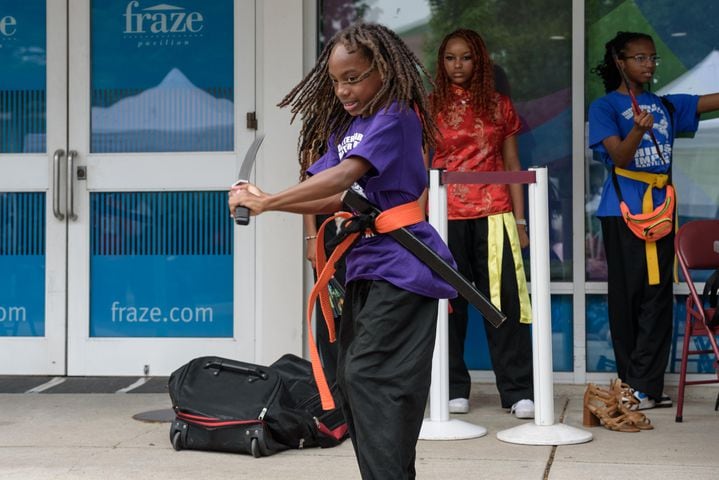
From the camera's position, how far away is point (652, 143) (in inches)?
254

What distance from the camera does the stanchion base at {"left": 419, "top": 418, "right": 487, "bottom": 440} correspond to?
18.7ft

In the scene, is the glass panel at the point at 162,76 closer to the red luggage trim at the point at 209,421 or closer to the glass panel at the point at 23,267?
the glass panel at the point at 23,267

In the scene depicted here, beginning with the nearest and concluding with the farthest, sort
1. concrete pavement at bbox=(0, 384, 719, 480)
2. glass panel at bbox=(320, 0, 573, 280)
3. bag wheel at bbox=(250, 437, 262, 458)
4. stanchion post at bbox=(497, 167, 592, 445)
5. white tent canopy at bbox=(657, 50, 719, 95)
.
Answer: concrete pavement at bbox=(0, 384, 719, 480) → bag wheel at bbox=(250, 437, 262, 458) → stanchion post at bbox=(497, 167, 592, 445) → white tent canopy at bbox=(657, 50, 719, 95) → glass panel at bbox=(320, 0, 573, 280)

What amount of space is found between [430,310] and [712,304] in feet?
9.51

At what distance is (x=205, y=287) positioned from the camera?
7488 mm

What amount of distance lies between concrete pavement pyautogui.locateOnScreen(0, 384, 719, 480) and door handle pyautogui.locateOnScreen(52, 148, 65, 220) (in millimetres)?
1460

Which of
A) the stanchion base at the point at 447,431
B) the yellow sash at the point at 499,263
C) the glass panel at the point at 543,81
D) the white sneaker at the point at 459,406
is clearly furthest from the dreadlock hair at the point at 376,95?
the glass panel at the point at 543,81

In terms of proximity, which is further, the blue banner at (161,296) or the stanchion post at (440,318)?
the blue banner at (161,296)

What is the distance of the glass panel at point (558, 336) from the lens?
7.14 m

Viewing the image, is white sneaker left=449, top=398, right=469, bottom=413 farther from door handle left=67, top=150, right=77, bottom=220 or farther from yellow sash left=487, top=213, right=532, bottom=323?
door handle left=67, top=150, right=77, bottom=220

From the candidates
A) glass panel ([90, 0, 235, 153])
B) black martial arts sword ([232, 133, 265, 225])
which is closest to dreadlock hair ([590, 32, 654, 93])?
glass panel ([90, 0, 235, 153])

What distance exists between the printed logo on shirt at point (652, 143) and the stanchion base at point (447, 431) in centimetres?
175

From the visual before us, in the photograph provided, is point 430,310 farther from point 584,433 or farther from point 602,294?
point 602,294

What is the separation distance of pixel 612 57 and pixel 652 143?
0.56 meters
